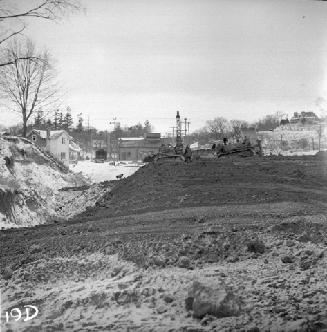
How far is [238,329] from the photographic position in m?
2.45

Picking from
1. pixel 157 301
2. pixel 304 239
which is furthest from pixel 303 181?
pixel 157 301

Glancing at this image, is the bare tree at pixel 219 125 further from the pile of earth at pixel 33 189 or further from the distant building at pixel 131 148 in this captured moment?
the distant building at pixel 131 148

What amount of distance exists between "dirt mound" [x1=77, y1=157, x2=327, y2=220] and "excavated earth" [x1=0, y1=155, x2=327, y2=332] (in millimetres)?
55

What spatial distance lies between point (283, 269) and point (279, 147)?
95.7ft

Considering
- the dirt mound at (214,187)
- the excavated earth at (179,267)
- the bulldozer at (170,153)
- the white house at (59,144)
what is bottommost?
the excavated earth at (179,267)

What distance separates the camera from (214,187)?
5.96 meters

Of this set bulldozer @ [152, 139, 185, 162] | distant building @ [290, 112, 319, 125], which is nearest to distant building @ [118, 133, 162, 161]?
bulldozer @ [152, 139, 185, 162]

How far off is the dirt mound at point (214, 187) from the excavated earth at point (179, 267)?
0.06 meters

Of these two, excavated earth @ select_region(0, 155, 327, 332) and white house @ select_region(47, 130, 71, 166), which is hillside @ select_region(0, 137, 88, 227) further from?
white house @ select_region(47, 130, 71, 166)

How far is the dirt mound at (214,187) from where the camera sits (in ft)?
17.8

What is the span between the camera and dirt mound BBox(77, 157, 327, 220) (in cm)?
542

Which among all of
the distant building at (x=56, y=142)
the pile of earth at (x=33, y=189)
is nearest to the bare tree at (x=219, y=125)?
the pile of earth at (x=33, y=189)

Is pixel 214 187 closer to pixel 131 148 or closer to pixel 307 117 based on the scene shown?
pixel 307 117

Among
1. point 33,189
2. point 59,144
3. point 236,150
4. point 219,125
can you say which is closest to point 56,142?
point 59,144
